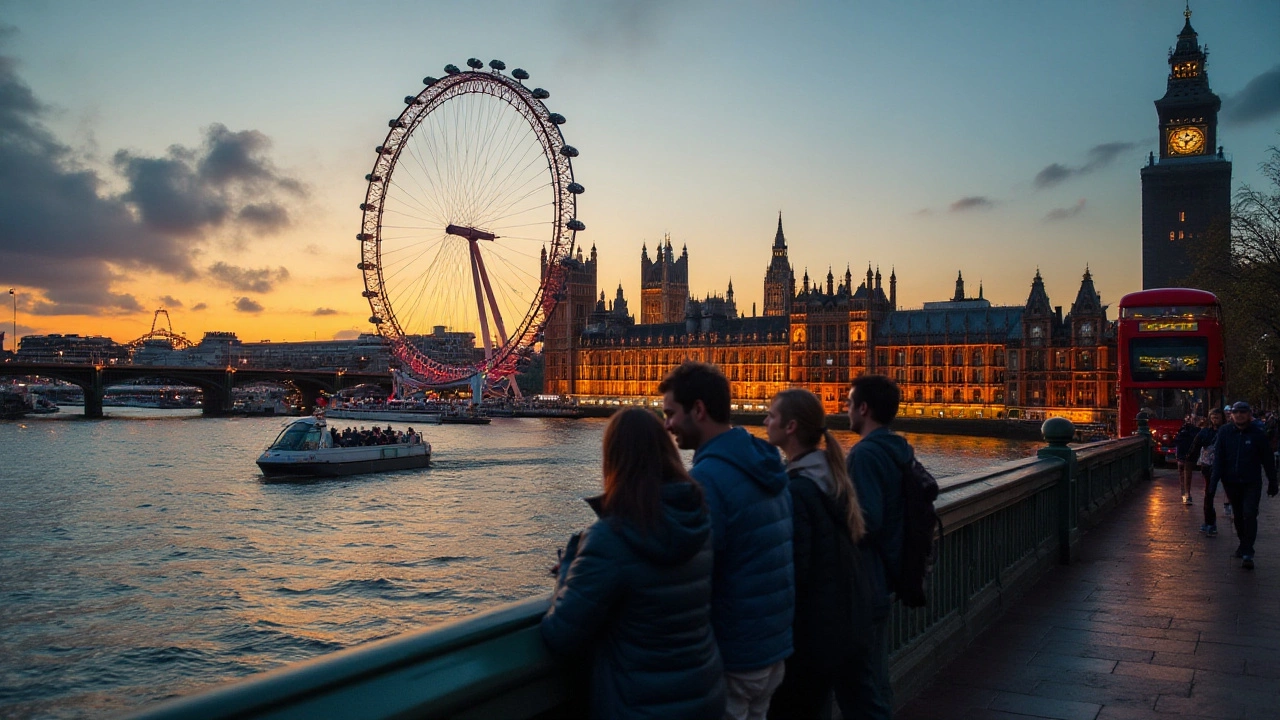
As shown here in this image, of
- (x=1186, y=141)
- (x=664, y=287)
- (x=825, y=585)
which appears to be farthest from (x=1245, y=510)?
(x=664, y=287)

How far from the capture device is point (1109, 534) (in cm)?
1350

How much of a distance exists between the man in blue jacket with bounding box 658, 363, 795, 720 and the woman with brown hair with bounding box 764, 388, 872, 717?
0.26 meters

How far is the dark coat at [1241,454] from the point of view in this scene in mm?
11602

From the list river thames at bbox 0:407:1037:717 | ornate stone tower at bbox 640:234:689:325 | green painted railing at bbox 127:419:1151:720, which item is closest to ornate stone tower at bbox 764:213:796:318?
ornate stone tower at bbox 640:234:689:325

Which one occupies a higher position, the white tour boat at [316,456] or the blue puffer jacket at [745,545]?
the blue puffer jacket at [745,545]

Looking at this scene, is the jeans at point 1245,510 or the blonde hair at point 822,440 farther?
the jeans at point 1245,510

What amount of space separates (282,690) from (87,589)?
26.0m

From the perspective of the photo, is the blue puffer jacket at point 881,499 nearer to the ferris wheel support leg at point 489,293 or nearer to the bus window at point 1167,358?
the bus window at point 1167,358

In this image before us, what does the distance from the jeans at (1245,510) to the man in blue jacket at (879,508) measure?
25.9 ft

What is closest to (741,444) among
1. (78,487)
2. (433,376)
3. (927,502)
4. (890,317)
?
(927,502)

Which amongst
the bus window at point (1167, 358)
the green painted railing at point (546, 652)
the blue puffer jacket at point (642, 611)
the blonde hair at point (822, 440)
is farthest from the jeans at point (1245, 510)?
the bus window at point (1167, 358)

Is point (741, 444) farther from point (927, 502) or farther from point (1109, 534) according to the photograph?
point (1109, 534)

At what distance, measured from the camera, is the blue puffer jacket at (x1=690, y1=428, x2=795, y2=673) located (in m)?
3.82

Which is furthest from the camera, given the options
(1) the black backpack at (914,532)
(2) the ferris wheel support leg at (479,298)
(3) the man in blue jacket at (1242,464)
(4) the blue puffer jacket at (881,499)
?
(2) the ferris wheel support leg at (479,298)
